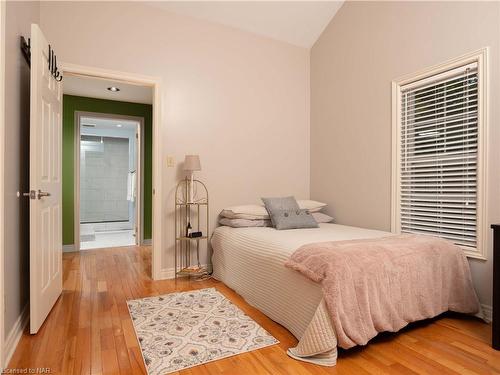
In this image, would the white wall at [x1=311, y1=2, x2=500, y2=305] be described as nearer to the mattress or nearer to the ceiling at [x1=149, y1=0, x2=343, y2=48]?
the ceiling at [x1=149, y1=0, x2=343, y2=48]

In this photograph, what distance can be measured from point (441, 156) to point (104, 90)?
4.48 m

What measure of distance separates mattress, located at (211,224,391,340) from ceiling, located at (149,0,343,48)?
237 centimetres

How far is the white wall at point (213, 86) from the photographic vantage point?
10.0 feet

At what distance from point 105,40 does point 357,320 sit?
326 centimetres

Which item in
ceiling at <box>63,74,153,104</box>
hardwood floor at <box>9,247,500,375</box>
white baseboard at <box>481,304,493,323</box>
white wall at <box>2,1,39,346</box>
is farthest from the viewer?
ceiling at <box>63,74,153,104</box>

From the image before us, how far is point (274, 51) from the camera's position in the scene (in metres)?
3.96

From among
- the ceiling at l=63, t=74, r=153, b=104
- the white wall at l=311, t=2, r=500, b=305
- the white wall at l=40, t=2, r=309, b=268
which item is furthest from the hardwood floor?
the ceiling at l=63, t=74, r=153, b=104

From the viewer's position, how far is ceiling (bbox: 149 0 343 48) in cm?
336

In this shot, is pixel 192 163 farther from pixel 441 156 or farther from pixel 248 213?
pixel 441 156

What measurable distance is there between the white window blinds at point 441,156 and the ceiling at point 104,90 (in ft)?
10.9

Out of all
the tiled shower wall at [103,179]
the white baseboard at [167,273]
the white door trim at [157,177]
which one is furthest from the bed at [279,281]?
the tiled shower wall at [103,179]

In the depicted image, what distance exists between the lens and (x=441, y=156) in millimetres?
2660

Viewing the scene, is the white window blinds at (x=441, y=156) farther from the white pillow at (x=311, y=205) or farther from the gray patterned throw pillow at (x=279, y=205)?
the gray patterned throw pillow at (x=279, y=205)

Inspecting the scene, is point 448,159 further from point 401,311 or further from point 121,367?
point 121,367
